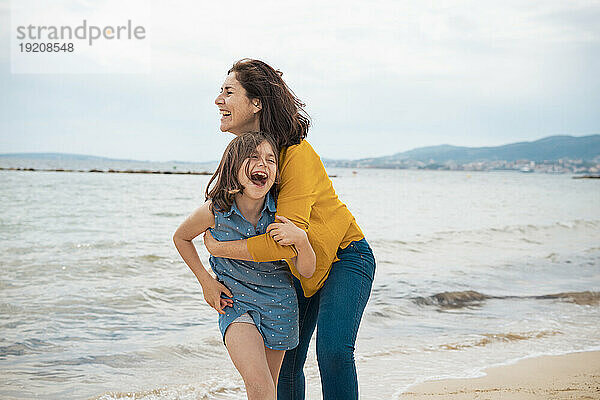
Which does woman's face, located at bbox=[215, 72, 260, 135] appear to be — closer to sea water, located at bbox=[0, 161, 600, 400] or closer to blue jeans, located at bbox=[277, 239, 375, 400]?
blue jeans, located at bbox=[277, 239, 375, 400]

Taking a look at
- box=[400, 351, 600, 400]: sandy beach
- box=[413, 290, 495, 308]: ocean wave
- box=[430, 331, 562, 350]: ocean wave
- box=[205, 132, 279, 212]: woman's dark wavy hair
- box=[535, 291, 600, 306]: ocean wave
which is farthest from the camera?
box=[535, 291, 600, 306]: ocean wave

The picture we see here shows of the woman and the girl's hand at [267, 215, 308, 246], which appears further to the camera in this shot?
the woman

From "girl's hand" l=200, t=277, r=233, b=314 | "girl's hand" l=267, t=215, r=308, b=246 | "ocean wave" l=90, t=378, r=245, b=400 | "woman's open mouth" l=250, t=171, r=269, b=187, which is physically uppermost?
"woman's open mouth" l=250, t=171, r=269, b=187

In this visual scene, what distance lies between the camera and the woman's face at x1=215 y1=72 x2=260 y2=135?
2.78 m

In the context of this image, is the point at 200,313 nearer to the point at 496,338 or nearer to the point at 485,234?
the point at 496,338

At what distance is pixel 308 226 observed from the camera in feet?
8.89

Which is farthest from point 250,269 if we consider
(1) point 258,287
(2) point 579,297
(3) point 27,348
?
(2) point 579,297

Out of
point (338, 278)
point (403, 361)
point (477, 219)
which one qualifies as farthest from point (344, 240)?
point (477, 219)

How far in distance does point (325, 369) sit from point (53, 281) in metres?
6.45

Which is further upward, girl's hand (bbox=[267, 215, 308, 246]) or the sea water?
girl's hand (bbox=[267, 215, 308, 246])

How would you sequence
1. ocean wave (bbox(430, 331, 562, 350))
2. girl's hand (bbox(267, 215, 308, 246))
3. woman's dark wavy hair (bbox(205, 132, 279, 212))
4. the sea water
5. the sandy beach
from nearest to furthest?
girl's hand (bbox(267, 215, 308, 246)), woman's dark wavy hair (bbox(205, 132, 279, 212)), the sandy beach, the sea water, ocean wave (bbox(430, 331, 562, 350))

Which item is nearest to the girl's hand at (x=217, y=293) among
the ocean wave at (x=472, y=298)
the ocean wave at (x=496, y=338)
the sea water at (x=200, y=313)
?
the sea water at (x=200, y=313)

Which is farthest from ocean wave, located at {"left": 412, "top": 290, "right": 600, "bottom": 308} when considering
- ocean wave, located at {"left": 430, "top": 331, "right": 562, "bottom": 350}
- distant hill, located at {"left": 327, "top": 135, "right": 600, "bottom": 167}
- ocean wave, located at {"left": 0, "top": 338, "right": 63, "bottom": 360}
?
distant hill, located at {"left": 327, "top": 135, "right": 600, "bottom": 167}

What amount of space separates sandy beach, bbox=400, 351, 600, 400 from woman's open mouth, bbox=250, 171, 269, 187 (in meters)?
2.39
